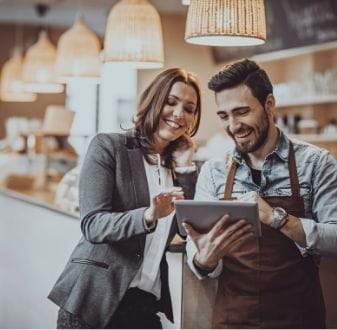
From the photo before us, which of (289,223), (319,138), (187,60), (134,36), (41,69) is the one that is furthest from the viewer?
(187,60)

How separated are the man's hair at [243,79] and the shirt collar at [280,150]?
0.44 feet

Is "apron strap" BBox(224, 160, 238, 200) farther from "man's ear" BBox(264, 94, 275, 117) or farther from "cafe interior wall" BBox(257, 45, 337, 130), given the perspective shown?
"cafe interior wall" BBox(257, 45, 337, 130)

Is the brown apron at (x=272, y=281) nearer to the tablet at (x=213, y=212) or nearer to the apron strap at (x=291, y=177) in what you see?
the apron strap at (x=291, y=177)

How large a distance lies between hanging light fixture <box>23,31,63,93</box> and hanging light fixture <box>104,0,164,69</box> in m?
1.96

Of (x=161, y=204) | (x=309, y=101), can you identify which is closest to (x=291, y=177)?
(x=161, y=204)

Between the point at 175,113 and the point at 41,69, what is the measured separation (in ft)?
10.5

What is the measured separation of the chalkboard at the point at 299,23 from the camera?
670cm

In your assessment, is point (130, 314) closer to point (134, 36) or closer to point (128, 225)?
point (128, 225)

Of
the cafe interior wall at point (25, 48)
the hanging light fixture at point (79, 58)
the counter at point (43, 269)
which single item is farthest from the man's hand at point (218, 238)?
the cafe interior wall at point (25, 48)

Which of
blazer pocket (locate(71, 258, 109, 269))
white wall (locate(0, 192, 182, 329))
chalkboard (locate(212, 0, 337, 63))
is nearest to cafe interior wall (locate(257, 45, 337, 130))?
chalkboard (locate(212, 0, 337, 63))

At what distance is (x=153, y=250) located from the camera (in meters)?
2.63

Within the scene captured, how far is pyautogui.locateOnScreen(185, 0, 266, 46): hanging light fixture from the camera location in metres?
2.86

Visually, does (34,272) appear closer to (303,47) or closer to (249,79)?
(249,79)

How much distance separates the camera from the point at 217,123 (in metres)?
9.41
